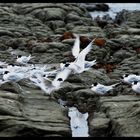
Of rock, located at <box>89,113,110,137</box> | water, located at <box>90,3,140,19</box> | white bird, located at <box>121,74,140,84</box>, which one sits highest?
water, located at <box>90,3,140,19</box>

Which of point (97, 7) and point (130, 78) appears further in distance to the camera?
point (97, 7)

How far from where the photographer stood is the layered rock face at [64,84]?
32.7ft

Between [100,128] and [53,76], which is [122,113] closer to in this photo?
[100,128]

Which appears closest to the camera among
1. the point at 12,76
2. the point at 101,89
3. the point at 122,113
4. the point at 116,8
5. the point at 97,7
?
the point at 122,113

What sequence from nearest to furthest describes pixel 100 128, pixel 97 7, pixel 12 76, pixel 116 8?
pixel 100 128, pixel 12 76, pixel 97 7, pixel 116 8

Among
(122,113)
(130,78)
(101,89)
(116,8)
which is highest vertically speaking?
(116,8)

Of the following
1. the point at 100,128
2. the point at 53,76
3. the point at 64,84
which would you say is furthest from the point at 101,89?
the point at 100,128

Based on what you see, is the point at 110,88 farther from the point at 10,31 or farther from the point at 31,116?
the point at 10,31

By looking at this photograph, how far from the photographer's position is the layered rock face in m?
9.96

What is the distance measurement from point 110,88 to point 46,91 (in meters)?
1.50

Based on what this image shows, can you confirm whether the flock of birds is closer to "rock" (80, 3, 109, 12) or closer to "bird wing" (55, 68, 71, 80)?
"bird wing" (55, 68, 71, 80)

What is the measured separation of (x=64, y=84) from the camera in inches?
526

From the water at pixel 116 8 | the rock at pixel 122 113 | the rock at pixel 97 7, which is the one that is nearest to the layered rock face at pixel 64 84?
the rock at pixel 122 113

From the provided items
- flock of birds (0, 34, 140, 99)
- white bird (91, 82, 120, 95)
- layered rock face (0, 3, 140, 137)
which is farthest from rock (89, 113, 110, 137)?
white bird (91, 82, 120, 95)
